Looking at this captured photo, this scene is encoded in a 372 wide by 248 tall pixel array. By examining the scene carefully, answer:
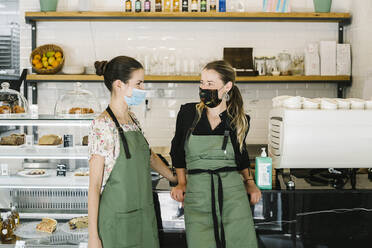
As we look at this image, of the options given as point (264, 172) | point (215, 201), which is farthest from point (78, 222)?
point (264, 172)

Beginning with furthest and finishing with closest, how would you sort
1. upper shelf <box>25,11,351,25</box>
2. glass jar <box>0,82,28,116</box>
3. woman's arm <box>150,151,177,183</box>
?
upper shelf <box>25,11,351,25</box> < glass jar <box>0,82,28,116</box> < woman's arm <box>150,151,177,183</box>

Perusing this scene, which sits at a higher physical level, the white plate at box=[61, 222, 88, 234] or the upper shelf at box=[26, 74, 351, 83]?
the upper shelf at box=[26, 74, 351, 83]

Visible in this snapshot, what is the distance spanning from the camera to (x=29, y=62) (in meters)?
4.65

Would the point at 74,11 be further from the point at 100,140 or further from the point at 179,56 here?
the point at 100,140

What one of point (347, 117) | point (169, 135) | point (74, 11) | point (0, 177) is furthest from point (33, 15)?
point (347, 117)

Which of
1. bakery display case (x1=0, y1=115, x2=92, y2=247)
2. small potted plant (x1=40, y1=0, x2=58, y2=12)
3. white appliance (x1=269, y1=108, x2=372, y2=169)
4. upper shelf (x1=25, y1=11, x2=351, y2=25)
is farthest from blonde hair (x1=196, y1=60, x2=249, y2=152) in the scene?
small potted plant (x1=40, y1=0, x2=58, y2=12)

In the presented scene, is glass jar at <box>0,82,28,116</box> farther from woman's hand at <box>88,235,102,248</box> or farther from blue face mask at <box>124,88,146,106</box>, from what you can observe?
woman's hand at <box>88,235,102,248</box>

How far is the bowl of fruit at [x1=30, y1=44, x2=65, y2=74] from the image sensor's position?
433cm

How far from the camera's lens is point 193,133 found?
2.11 meters

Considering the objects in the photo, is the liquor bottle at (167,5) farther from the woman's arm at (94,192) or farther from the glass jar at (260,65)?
the woman's arm at (94,192)

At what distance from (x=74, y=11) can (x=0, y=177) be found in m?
2.59

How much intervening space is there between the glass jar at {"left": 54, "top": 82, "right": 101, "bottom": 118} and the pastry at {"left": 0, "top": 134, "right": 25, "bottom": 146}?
0.83 ft

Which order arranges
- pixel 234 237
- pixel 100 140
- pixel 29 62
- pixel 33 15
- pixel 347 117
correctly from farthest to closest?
1. pixel 29 62
2. pixel 33 15
3. pixel 347 117
4. pixel 234 237
5. pixel 100 140

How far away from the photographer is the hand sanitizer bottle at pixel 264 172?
229 cm
